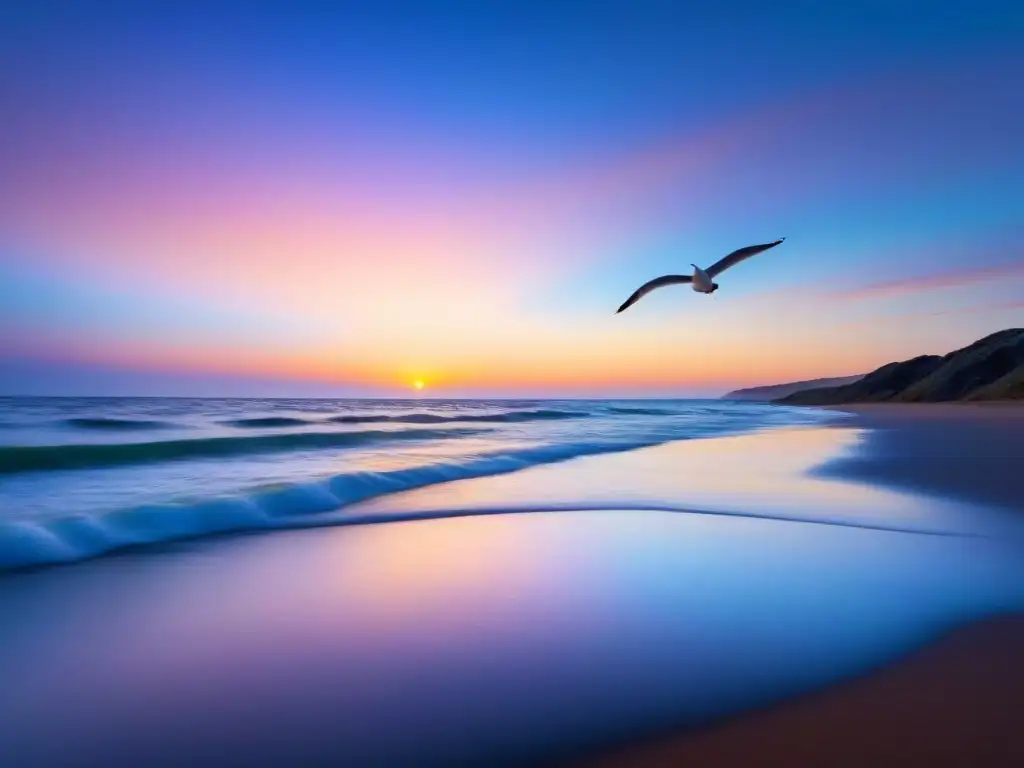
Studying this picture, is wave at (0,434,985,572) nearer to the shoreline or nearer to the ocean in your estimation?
the ocean

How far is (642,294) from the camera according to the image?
11.0 m

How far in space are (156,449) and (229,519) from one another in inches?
349

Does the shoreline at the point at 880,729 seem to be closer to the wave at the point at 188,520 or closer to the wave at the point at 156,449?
the wave at the point at 188,520

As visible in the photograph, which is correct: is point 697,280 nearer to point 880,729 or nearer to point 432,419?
point 880,729

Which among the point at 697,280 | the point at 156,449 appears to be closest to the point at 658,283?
the point at 697,280

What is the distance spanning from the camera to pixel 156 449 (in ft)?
47.2

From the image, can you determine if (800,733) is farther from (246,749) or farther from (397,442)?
(397,442)

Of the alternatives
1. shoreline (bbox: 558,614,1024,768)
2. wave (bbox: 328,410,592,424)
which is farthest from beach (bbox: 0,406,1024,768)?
wave (bbox: 328,410,592,424)

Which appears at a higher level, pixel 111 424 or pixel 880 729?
pixel 111 424

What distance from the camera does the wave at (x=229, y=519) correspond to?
5820mm

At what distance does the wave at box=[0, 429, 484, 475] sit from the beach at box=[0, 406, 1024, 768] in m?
8.04

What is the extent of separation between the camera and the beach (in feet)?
8.21

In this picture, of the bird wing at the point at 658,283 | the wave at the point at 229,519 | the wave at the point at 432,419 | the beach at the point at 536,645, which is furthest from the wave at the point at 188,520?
the wave at the point at 432,419

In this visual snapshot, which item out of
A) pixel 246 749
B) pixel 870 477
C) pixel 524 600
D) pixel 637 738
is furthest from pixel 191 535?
pixel 870 477
